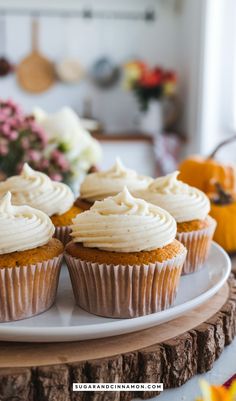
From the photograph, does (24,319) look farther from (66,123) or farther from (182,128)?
(182,128)

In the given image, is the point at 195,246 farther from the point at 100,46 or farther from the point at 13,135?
the point at 100,46

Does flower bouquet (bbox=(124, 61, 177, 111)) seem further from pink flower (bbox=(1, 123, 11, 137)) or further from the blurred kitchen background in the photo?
pink flower (bbox=(1, 123, 11, 137))

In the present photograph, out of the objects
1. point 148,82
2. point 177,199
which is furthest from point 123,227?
point 148,82

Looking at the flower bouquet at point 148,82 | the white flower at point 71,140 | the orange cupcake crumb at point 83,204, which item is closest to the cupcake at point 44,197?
the orange cupcake crumb at point 83,204

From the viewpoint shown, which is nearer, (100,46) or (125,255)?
(125,255)

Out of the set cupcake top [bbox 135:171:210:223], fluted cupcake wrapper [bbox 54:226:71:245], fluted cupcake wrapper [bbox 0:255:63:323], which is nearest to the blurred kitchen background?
cupcake top [bbox 135:171:210:223]

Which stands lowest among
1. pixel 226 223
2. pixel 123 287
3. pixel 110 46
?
pixel 226 223

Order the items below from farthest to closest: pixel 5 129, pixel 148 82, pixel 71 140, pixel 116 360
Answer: pixel 148 82 → pixel 71 140 → pixel 5 129 → pixel 116 360
